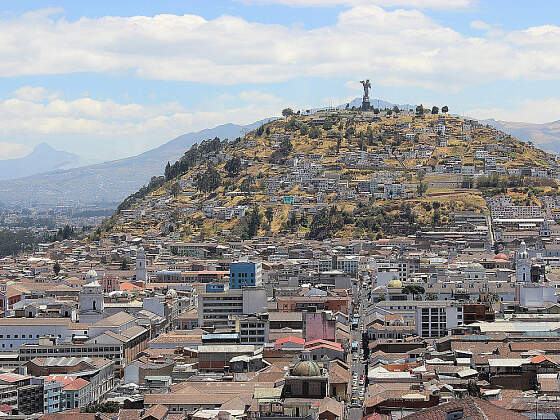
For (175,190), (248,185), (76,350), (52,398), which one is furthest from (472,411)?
(175,190)

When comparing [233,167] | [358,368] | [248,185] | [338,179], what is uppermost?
[233,167]

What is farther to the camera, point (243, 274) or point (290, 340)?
point (243, 274)

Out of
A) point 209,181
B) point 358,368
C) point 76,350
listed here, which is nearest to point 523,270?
point 358,368

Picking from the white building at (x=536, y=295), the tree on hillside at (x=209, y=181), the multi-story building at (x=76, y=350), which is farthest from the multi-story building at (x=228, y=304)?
the tree on hillside at (x=209, y=181)

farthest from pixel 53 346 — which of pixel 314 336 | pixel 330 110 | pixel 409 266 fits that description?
pixel 330 110

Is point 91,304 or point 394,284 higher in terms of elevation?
point 394,284

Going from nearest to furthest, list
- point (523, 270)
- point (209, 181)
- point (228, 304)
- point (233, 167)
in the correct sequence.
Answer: point (228, 304)
point (523, 270)
point (209, 181)
point (233, 167)

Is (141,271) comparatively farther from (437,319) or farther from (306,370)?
(306,370)

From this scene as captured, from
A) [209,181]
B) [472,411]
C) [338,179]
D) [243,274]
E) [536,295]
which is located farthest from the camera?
[209,181]

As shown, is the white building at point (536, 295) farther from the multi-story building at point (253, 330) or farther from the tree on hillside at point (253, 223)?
the tree on hillside at point (253, 223)
